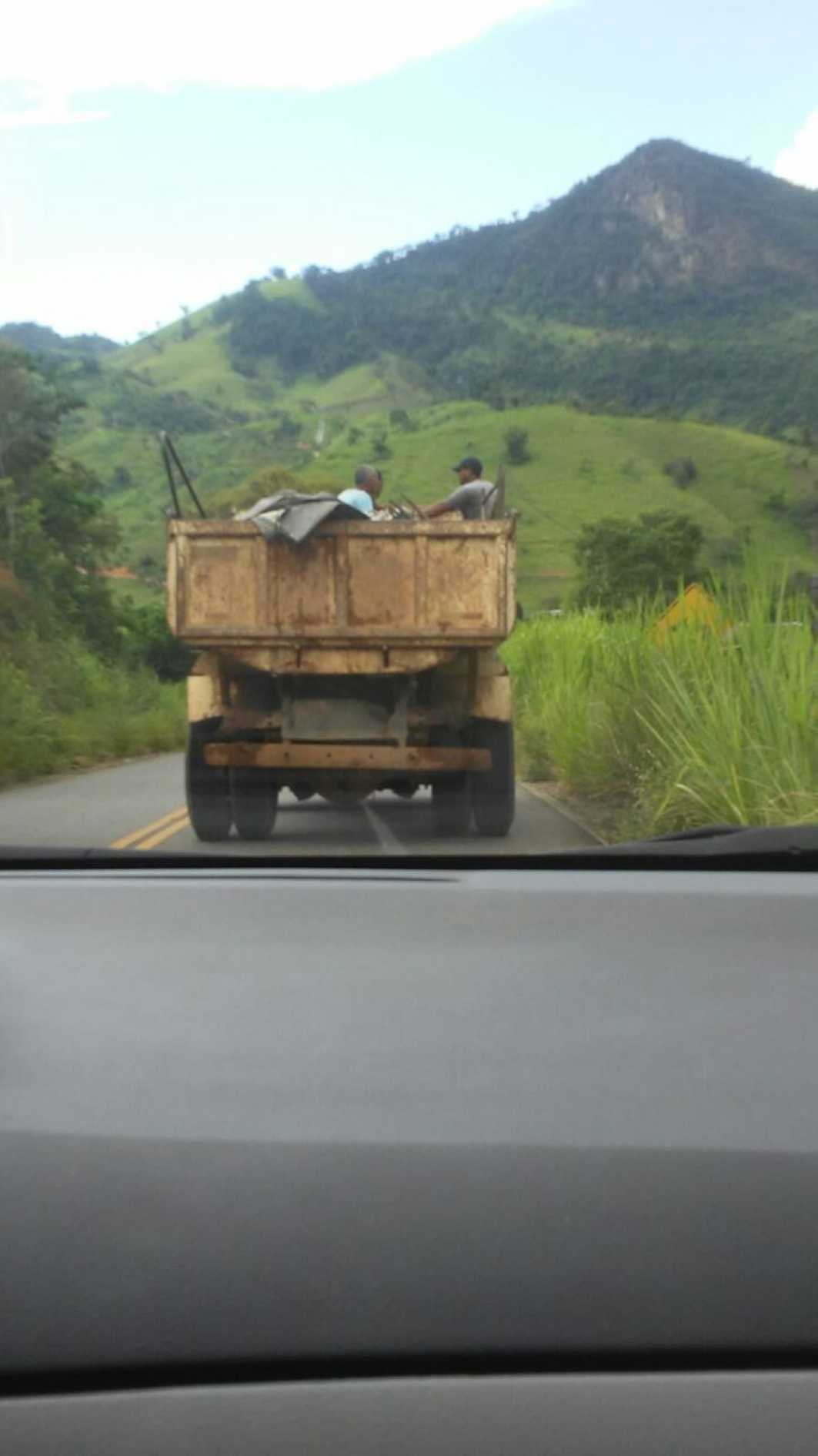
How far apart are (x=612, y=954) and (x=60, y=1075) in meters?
0.86

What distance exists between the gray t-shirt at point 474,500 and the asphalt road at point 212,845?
82 cm

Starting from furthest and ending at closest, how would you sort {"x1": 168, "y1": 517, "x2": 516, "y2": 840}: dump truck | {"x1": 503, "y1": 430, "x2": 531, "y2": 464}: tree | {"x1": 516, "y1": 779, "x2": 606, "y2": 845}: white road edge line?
→ {"x1": 168, "y1": 517, "x2": 516, "y2": 840}: dump truck
{"x1": 503, "y1": 430, "x2": 531, "y2": 464}: tree
{"x1": 516, "y1": 779, "x2": 606, "y2": 845}: white road edge line

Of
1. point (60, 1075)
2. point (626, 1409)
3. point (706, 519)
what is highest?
point (706, 519)

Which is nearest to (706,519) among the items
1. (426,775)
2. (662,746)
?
(662,746)

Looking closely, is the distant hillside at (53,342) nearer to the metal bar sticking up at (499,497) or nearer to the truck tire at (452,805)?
the metal bar sticking up at (499,497)

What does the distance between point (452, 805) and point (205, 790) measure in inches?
24.4

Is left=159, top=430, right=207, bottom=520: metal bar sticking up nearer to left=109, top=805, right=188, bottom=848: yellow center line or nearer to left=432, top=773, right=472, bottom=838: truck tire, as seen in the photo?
left=109, top=805, right=188, bottom=848: yellow center line

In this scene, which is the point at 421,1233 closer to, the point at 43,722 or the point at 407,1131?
the point at 407,1131

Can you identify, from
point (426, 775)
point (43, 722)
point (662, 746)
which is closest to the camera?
point (662, 746)

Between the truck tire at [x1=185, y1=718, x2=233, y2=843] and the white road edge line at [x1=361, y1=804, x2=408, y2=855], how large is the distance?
0.31 meters

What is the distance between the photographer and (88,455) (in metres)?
3.61

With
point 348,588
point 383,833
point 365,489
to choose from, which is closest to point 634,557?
point 383,833

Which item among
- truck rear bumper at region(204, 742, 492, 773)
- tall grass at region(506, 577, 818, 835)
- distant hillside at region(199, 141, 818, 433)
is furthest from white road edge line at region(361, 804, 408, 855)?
distant hillside at region(199, 141, 818, 433)

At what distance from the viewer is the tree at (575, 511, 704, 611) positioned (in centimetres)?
321
